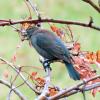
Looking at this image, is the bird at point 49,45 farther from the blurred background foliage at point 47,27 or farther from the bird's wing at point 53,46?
the blurred background foliage at point 47,27

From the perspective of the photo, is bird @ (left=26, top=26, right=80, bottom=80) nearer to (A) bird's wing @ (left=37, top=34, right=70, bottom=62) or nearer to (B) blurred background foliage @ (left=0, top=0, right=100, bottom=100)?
(A) bird's wing @ (left=37, top=34, right=70, bottom=62)

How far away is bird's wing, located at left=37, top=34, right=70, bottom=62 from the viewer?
3.44 meters

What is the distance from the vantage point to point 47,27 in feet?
28.7

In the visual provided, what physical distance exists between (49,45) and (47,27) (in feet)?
16.8

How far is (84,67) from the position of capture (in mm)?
2693

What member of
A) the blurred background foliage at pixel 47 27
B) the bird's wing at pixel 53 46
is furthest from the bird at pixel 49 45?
the blurred background foliage at pixel 47 27

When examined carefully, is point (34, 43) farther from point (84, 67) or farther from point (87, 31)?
point (87, 31)

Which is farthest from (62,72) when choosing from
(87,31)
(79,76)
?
(79,76)

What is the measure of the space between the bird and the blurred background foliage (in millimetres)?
2852

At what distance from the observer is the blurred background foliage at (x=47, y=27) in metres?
7.43

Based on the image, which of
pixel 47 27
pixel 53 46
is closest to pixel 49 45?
pixel 53 46

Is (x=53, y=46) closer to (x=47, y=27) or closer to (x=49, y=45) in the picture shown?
(x=49, y=45)

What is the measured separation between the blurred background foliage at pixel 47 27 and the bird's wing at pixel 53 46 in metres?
2.86

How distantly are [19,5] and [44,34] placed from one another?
265 inches
